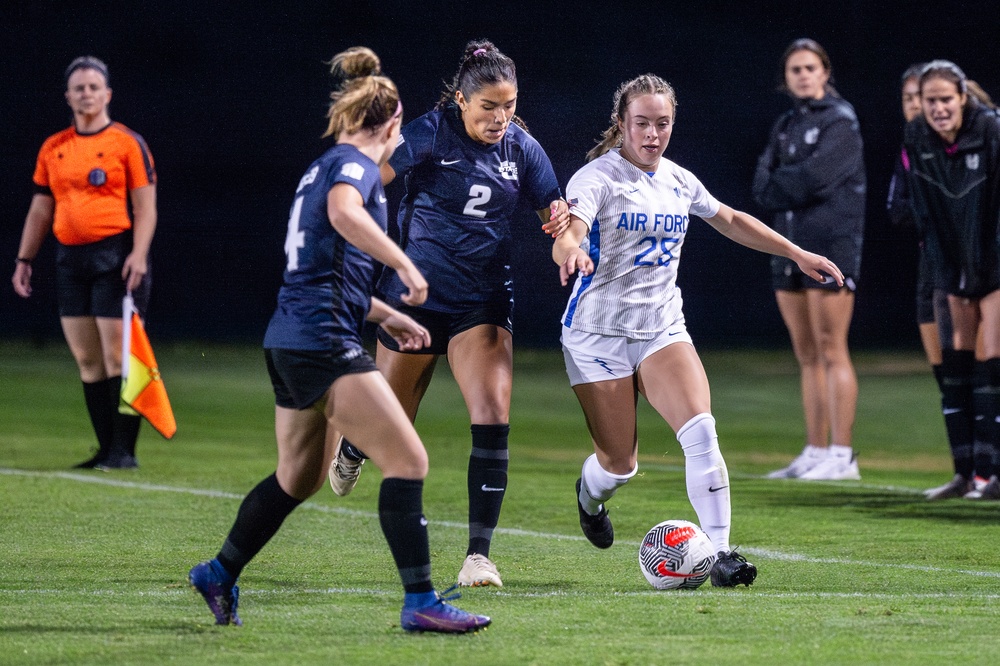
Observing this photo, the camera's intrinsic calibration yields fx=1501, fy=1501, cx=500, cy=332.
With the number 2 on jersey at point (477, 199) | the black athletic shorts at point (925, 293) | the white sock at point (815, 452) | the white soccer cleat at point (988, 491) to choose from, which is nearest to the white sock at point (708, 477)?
the number 2 on jersey at point (477, 199)

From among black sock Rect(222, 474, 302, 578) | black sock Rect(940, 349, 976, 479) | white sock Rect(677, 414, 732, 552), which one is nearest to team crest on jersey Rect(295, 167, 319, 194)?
black sock Rect(222, 474, 302, 578)

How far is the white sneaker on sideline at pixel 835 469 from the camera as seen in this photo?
350 inches

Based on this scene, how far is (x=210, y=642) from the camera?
4031 millimetres

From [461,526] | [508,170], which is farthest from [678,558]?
[461,526]

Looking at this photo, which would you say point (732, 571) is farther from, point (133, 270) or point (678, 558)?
point (133, 270)

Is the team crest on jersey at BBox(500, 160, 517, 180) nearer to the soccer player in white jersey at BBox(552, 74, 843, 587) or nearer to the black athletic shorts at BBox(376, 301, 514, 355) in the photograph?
the soccer player in white jersey at BBox(552, 74, 843, 587)

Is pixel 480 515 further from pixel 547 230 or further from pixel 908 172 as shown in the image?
pixel 908 172

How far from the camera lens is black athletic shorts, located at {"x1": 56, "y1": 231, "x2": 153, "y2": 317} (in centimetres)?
894

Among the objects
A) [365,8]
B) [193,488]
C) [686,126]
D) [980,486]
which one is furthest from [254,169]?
[980,486]

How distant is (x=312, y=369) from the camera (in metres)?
4.16

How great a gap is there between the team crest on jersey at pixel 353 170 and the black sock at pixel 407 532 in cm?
85

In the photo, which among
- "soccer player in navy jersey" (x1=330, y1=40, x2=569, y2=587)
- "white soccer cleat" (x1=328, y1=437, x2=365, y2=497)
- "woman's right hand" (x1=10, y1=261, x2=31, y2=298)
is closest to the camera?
"soccer player in navy jersey" (x1=330, y1=40, x2=569, y2=587)

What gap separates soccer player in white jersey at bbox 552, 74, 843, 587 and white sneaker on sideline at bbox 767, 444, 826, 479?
359 cm

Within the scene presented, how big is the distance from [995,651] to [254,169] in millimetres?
13952
